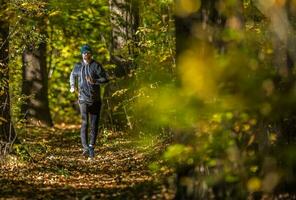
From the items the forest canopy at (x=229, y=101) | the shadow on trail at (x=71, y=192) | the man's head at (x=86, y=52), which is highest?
the man's head at (x=86, y=52)

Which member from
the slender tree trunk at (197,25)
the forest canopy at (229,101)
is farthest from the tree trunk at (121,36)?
the slender tree trunk at (197,25)

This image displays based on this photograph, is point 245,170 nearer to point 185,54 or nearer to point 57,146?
point 185,54

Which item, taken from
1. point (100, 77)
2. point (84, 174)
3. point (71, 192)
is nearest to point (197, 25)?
point (71, 192)

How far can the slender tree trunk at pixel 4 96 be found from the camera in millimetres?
11453

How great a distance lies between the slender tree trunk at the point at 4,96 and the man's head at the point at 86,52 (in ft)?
5.16

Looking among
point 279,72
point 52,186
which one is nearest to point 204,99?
point 279,72

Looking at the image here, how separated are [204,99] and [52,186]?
4.51m

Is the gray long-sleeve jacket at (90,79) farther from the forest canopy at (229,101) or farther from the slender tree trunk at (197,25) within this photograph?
the slender tree trunk at (197,25)

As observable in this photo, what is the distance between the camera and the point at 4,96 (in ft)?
39.2

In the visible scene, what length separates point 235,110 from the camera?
5.94m

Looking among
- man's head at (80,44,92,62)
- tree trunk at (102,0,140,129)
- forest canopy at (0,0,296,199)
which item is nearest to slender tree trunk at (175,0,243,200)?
forest canopy at (0,0,296,199)

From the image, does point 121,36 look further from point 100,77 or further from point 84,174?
point 84,174

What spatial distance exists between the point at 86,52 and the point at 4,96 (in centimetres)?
192

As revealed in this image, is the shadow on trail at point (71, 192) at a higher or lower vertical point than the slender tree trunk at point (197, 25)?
lower
